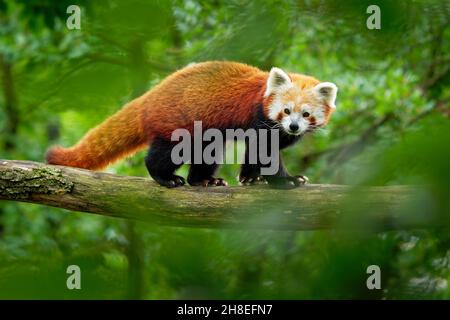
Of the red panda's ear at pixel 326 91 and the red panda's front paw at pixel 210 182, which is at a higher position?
the red panda's ear at pixel 326 91

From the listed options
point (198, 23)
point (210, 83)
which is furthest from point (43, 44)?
point (210, 83)

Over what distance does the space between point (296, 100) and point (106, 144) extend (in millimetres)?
1346

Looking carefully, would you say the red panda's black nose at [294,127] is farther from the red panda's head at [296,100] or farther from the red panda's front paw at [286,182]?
the red panda's front paw at [286,182]

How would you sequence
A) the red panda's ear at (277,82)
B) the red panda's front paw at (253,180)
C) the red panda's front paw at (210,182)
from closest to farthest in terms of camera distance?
the red panda's ear at (277,82) < the red panda's front paw at (253,180) < the red panda's front paw at (210,182)

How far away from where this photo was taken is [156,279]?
101 cm

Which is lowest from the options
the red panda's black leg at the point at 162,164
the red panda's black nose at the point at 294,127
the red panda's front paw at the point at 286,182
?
the red panda's front paw at the point at 286,182

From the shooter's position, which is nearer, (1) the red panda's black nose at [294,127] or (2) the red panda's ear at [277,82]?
(2) the red panda's ear at [277,82]

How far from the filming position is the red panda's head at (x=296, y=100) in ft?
11.5

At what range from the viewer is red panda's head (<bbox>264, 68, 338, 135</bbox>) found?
351 cm

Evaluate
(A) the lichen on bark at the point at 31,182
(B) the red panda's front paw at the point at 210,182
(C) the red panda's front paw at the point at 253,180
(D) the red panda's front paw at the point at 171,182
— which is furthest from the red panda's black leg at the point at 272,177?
(A) the lichen on bark at the point at 31,182

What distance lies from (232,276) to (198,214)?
246 cm

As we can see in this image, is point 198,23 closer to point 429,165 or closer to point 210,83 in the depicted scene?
point 210,83

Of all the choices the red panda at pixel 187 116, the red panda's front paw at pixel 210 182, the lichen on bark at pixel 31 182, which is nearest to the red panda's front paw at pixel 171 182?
the red panda at pixel 187 116

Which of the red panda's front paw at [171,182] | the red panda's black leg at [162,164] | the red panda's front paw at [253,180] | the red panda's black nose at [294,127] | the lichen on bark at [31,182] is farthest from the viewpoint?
the red panda's front paw at [253,180]
